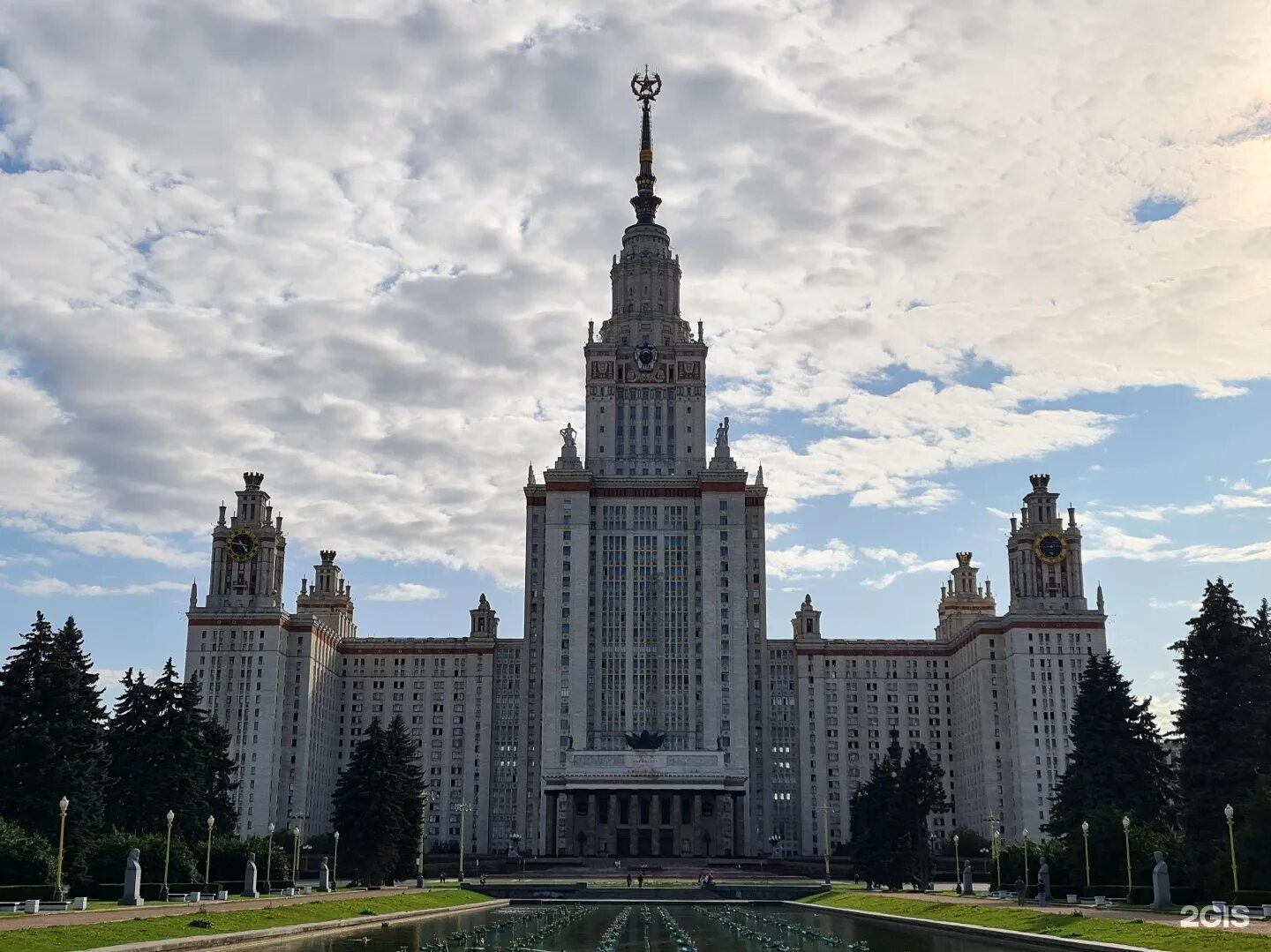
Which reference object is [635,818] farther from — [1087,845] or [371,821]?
[1087,845]

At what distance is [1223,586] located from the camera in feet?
250

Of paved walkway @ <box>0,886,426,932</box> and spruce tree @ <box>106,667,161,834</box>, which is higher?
spruce tree @ <box>106,667,161,834</box>

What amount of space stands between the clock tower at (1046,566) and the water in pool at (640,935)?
281 feet

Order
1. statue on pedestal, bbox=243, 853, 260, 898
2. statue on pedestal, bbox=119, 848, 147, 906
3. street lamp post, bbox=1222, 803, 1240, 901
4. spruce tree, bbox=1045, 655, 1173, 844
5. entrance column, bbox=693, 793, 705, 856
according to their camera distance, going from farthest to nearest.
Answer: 1. entrance column, bbox=693, 793, 705, 856
2. spruce tree, bbox=1045, 655, 1173, 844
3. statue on pedestal, bbox=243, 853, 260, 898
4. statue on pedestal, bbox=119, 848, 147, 906
5. street lamp post, bbox=1222, 803, 1240, 901

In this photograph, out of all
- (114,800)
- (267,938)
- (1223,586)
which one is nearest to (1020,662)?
(1223,586)

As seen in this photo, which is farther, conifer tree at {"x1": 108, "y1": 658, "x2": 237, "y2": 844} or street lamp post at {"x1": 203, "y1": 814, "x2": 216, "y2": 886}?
conifer tree at {"x1": 108, "y1": 658, "x2": 237, "y2": 844}

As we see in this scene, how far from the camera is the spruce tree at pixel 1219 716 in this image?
6988cm

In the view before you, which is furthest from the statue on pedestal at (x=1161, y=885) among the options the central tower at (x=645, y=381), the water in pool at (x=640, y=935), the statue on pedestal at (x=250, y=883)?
the central tower at (x=645, y=381)

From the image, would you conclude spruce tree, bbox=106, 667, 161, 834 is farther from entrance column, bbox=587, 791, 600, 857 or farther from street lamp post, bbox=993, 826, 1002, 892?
entrance column, bbox=587, 791, 600, 857

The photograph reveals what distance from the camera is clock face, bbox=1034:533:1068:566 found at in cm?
16062

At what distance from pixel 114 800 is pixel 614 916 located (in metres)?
40.7

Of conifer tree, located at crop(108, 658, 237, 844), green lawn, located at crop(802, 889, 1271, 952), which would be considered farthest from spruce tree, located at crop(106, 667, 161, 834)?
green lawn, located at crop(802, 889, 1271, 952)

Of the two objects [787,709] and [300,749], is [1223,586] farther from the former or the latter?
[300,749]

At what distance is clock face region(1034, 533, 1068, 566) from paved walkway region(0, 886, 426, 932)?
4089 inches
